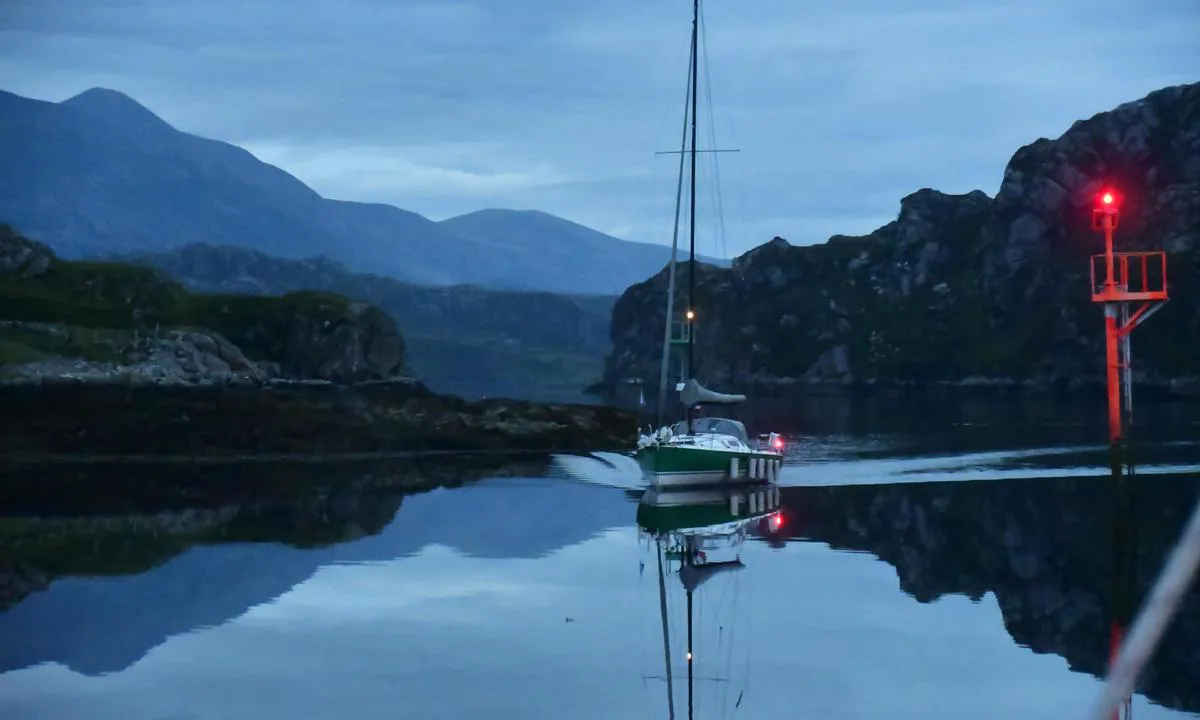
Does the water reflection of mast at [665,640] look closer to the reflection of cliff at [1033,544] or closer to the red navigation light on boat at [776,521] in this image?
the reflection of cliff at [1033,544]

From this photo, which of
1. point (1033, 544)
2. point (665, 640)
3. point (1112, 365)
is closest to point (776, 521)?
point (1033, 544)

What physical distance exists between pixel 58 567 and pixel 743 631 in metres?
19.3

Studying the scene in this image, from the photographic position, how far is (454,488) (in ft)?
201

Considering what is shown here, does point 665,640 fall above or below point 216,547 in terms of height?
below

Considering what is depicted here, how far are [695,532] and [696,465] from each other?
8.89 m

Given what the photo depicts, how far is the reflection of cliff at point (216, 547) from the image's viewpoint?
1198 inches

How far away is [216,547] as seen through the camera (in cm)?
4256

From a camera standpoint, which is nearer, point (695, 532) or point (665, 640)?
point (665, 640)

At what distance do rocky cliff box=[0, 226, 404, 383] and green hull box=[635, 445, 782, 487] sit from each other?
232 feet

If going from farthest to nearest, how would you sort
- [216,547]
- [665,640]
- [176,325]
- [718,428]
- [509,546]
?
1. [176,325]
2. [718,428]
3. [509,546]
4. [216,547]
5. [665,640]

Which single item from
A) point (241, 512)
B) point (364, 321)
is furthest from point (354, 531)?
point (364, 321)

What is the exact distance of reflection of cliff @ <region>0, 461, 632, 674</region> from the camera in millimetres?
30422

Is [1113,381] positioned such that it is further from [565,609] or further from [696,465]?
[565,609]

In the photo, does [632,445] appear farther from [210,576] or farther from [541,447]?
[210,576]
